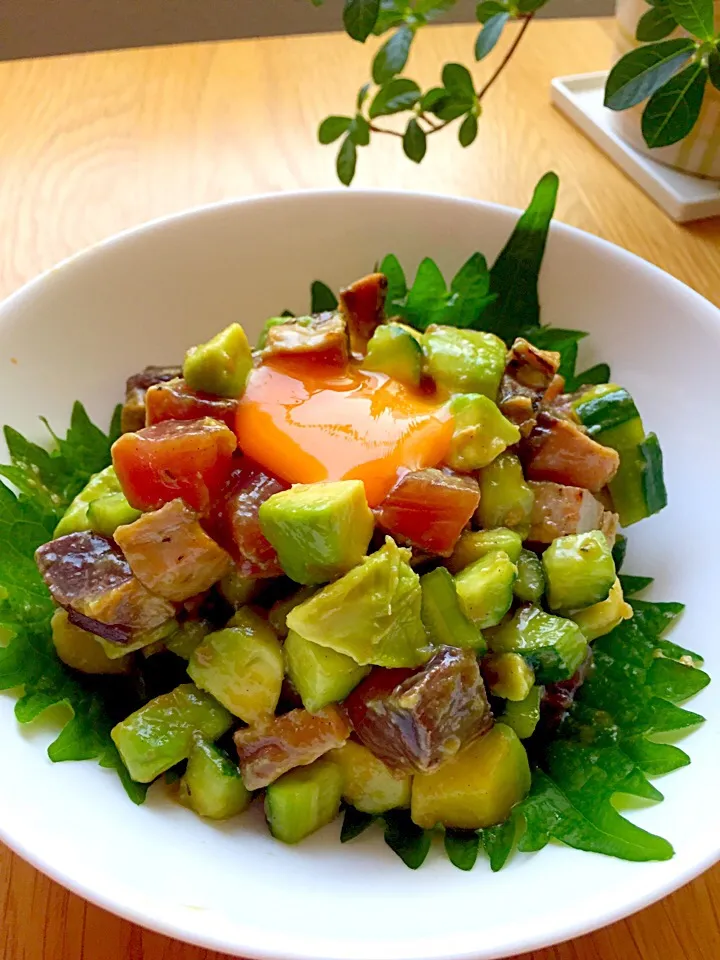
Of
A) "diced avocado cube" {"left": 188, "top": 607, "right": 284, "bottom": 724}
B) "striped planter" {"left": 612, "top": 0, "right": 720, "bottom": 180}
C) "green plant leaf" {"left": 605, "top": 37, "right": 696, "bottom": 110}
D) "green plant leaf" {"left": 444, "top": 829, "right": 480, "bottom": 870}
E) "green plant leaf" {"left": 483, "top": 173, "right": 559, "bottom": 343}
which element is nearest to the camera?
"green plant leaf" {"left": 444, "top": 829, "right": 480, "bottom": 870}

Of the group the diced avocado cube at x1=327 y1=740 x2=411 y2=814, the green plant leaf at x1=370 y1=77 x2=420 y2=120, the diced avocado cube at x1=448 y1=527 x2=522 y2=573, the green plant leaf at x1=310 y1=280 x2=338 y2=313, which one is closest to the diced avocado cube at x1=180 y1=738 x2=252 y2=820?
the diced avocado cube at x1=327 y1=740 x2=411 y2=814

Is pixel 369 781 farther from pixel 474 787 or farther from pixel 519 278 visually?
pixel 519 278

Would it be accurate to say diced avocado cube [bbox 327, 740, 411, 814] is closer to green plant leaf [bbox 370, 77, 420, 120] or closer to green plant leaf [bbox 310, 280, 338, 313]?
green plant leaf [bbox 310, 280, 338, 313]

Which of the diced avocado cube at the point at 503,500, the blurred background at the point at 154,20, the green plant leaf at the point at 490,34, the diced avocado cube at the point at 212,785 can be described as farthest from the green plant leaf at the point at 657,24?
the blurred background at the point at 154,20

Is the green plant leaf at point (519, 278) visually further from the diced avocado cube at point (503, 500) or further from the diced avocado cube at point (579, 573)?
the diced avocado cube at point (579, 573)

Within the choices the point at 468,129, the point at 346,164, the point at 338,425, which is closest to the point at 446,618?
the point at 338,425

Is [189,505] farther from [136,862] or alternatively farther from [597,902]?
[597,902]
